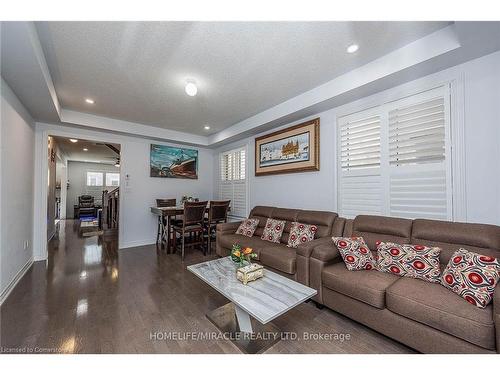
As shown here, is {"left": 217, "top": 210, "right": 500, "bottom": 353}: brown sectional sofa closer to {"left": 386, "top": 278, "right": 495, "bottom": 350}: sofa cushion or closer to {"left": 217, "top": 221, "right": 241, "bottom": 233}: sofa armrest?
{"left": 386, "top": 278, "right": 495, "bottom": 350}: sofa cushion

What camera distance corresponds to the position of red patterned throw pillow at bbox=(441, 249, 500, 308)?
137 centimetres

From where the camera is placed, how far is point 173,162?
5086 mm

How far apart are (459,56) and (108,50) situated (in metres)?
3.32

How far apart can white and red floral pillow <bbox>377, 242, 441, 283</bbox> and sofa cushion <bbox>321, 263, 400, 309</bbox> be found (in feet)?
0.34

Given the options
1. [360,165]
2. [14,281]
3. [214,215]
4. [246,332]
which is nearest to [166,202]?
[214,215]

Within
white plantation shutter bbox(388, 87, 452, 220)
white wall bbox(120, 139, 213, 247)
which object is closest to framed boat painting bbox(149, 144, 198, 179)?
white wall bbox(120, 139, 213, 247)

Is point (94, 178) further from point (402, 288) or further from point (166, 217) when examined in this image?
point (402, 288)

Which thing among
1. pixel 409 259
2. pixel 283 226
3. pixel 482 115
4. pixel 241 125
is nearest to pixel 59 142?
pixel 241 125

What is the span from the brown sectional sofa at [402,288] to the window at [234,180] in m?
2.08

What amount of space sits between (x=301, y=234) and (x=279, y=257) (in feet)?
1.73

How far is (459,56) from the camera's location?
186 cm

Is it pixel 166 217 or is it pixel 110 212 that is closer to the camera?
pixel 166 217

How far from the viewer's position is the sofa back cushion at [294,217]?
278cm

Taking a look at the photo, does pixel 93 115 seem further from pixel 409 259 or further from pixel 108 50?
pixel 409 259
